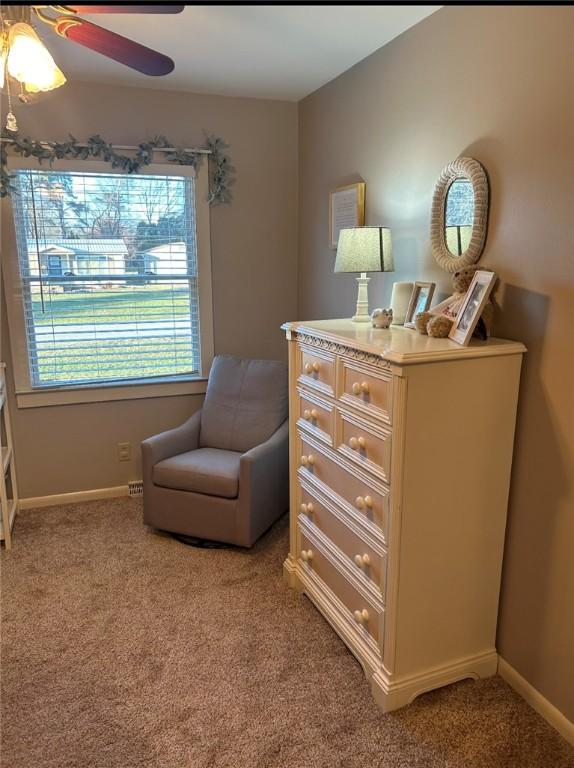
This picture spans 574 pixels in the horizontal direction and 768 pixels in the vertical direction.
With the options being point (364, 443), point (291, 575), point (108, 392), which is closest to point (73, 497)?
point (108, 392)

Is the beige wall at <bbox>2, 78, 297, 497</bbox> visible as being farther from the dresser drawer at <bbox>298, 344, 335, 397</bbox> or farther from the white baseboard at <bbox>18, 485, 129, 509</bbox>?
the dresser drawer at <bbox>298, 344, 335, 397</bbox>

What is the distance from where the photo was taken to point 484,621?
209cm

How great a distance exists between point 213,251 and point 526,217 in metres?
2.14

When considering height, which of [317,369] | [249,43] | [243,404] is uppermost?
[249,43]

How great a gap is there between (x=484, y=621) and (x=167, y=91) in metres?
3.17

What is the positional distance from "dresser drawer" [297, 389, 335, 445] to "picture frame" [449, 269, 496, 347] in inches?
22.5

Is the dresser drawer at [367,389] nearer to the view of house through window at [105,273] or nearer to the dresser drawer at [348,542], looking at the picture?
the dresser drawer at [348,542]

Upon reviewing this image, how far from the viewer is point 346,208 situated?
3.01 m

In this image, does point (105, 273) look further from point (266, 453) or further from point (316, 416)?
point (316, 416)

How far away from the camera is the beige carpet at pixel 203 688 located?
5.87 feet

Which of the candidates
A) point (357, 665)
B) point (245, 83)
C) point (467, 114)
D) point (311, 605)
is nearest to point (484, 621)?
point (357, 665)

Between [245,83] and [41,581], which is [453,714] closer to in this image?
[41,581]

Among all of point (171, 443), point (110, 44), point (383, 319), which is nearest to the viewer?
point (110, 44)

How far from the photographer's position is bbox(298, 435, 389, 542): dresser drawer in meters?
1.94
